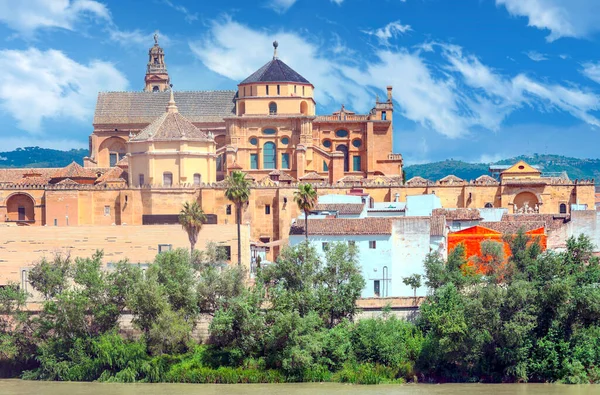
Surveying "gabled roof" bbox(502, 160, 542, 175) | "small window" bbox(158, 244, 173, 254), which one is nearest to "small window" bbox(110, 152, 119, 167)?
"gabled roof" bbox(502, 160, 542, 175)

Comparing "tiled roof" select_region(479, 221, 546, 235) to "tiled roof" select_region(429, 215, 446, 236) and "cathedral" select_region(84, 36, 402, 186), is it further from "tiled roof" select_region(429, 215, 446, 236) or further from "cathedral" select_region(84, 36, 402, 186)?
"cathedral" select_region(84, 36, 402, 186)

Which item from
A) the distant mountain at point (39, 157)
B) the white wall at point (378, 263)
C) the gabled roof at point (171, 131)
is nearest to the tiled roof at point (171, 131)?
the gabled roof at point (171, 131)

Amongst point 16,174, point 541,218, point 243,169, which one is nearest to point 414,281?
point 541,218

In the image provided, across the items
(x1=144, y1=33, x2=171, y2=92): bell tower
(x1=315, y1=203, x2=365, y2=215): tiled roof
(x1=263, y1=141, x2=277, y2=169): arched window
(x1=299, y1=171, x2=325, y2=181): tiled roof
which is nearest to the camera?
(x1=315, y1=203, x2=365, y2=215): tiled roof

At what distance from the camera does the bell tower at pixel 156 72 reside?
94.9 m

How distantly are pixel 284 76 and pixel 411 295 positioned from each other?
2712 cm

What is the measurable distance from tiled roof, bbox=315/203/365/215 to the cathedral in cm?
1030

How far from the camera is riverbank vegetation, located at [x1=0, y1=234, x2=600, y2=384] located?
39156 mm

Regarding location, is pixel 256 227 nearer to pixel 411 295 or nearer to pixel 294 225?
pixel 294 225

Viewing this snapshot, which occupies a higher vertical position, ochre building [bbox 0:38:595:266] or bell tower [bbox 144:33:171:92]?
bell tower [bbox 144:33:171:92]

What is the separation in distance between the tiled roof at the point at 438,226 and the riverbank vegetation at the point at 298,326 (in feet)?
13.9

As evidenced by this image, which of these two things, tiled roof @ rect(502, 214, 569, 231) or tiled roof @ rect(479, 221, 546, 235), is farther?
tiled roof @ rect(502, 214, 569, 231)

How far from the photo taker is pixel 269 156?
68.2m

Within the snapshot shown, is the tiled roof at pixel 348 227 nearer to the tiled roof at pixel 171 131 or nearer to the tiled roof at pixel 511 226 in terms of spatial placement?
the tiled roof at pixel 511 226
